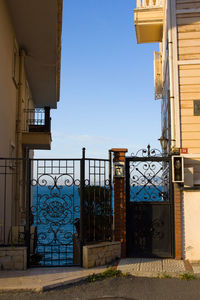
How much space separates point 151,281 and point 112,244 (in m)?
1.73

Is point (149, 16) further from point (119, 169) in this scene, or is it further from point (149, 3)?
point (119, 169)

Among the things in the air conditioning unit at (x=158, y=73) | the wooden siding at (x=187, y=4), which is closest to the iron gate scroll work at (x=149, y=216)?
the wooden siding at (x=187, y=4)

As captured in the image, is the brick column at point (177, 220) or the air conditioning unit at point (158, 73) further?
the air conditioning unit at point (158, 73)

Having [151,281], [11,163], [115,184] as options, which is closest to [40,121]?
[11,163]

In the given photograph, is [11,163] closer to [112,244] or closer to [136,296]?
[112,244]

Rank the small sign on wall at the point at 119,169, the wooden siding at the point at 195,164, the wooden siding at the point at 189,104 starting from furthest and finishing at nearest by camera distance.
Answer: the wooden siding at the point at 189,104, the wooden siding at the point at 195,164, the small sign on wall at the point at 119,169

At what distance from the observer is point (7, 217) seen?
1159 centimetres

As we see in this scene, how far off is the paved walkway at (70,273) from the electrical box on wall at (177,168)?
2064mm

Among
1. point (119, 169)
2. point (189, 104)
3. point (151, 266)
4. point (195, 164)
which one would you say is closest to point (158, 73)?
point (189, 104)

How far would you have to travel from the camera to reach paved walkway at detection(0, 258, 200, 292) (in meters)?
7.11

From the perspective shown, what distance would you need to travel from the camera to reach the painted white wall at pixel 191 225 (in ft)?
30.6

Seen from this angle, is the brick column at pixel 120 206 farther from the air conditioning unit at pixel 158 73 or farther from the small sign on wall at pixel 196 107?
the air conditioning unit at pixel 158 73

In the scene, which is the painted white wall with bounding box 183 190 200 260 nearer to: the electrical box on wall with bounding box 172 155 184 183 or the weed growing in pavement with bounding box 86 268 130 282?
the electrical box on wall with bounding box 172 155 184 183

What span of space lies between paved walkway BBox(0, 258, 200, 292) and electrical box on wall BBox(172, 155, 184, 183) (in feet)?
6.77
